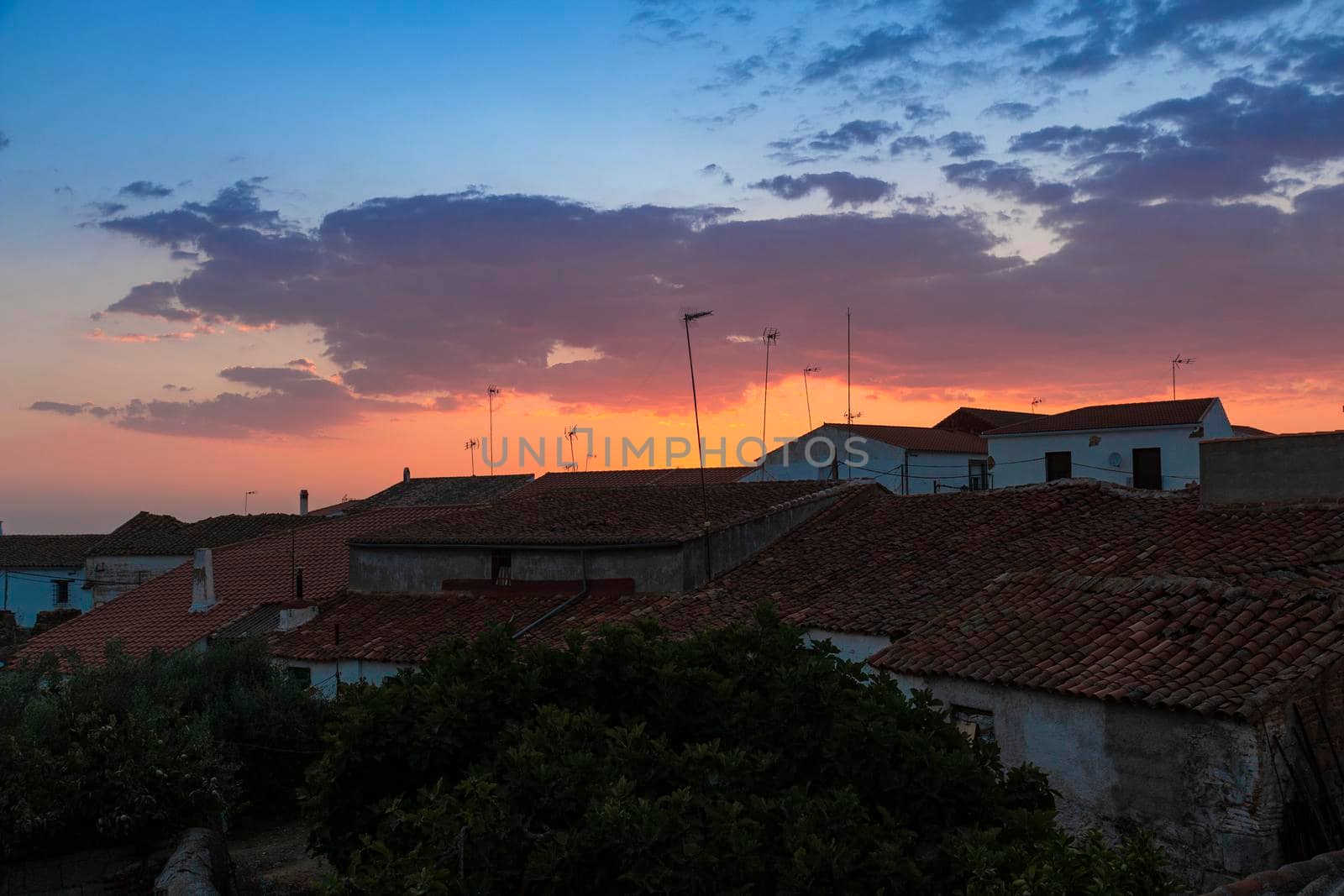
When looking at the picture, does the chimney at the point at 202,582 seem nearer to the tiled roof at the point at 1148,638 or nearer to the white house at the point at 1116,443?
the tiled roof at the point at 1148,638

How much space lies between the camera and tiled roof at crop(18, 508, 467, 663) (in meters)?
25.1

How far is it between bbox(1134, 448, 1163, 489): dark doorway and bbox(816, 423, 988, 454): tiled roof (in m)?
7.12

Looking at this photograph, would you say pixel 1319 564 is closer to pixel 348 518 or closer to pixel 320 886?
pixel 320 886

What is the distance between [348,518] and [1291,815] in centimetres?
2714

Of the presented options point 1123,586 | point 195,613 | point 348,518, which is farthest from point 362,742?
point 348,518

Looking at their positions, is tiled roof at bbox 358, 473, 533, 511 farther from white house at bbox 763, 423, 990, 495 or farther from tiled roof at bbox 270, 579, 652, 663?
tiled roof at bbox 270, 579, 652, 663

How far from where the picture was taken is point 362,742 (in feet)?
28.3

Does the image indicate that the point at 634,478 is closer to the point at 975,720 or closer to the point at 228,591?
the point at 228,591

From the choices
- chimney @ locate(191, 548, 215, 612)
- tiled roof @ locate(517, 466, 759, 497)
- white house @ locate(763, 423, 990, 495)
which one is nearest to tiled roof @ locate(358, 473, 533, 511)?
tiled roof @ locate(517, 466, 759, 497)

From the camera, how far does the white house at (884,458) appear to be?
39000mm

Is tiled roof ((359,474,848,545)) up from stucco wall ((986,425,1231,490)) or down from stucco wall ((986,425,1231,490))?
down

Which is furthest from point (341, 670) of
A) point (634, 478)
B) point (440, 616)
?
point (634, 478)

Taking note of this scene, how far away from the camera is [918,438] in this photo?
4056 cm

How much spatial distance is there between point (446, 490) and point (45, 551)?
20537 millimetres
